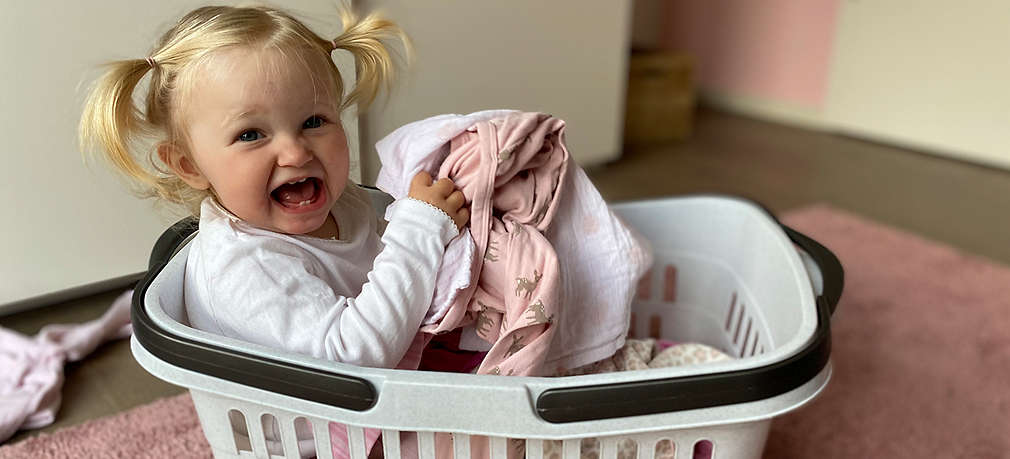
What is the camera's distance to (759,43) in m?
2.39

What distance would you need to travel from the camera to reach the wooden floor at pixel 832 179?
150cm

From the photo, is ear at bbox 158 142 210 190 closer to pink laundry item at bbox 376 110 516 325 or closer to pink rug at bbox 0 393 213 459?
pink laundry item at bbox 376 110 516 325

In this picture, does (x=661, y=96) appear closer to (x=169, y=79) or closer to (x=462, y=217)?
(x=462, y=217)

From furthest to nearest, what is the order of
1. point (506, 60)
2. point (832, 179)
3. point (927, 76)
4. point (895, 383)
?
point (927, 76)
point (832, 179)
point (895, 383)
point (506, 60)

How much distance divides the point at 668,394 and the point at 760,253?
0.34 m

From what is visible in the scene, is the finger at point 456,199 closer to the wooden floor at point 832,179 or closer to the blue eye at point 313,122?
the blue eye at point 313,122

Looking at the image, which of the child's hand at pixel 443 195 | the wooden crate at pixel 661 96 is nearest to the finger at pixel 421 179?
the child's hand at pixel 443 195

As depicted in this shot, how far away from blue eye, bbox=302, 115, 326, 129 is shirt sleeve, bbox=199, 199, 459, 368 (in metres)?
0.09

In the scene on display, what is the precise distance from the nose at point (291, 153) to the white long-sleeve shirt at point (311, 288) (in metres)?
0.07

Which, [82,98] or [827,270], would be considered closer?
[82,98]

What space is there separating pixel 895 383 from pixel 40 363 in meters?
1.03

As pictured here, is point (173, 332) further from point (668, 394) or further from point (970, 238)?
point (970, 238)

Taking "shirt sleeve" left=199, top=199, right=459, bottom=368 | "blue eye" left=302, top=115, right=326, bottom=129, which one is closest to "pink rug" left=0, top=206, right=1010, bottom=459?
"shirt sleeve" left=199, top=199, right=459, bottom=368

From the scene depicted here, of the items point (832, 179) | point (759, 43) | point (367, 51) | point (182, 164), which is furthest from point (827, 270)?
point (759, 43)
